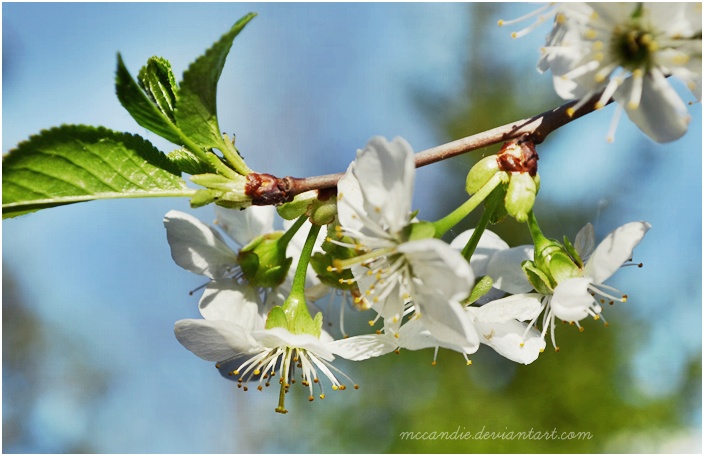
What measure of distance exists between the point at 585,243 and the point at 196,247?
24.6 inches

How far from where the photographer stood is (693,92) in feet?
2.36

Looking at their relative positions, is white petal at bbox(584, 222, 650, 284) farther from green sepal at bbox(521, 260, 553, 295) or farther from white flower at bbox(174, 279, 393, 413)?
white flower at bbox(174, 279, 393, 413)

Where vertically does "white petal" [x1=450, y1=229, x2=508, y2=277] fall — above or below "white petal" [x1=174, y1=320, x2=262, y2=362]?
above

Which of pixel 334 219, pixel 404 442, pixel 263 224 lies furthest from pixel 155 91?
pixel 404 442

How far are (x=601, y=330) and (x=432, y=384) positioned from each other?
1.39 m

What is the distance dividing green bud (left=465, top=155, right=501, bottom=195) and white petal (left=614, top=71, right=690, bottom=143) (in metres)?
0.18

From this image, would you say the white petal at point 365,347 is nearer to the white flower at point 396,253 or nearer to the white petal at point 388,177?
the white flower at point 396,253

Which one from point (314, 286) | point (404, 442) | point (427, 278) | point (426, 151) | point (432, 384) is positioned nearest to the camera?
point (427, 278)

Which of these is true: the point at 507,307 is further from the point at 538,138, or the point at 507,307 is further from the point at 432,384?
the point at 432,384

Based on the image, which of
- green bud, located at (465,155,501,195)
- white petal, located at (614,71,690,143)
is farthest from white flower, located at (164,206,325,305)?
Result: white petal, located at (614,71,690,143)

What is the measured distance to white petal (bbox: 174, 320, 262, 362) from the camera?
2.94ft

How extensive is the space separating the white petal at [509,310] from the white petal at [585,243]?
0.35 ft

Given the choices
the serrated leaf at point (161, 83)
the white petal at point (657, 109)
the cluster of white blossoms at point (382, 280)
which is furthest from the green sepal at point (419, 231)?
the serrated leaf at point (161, 83)

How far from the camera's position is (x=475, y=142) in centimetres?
85
